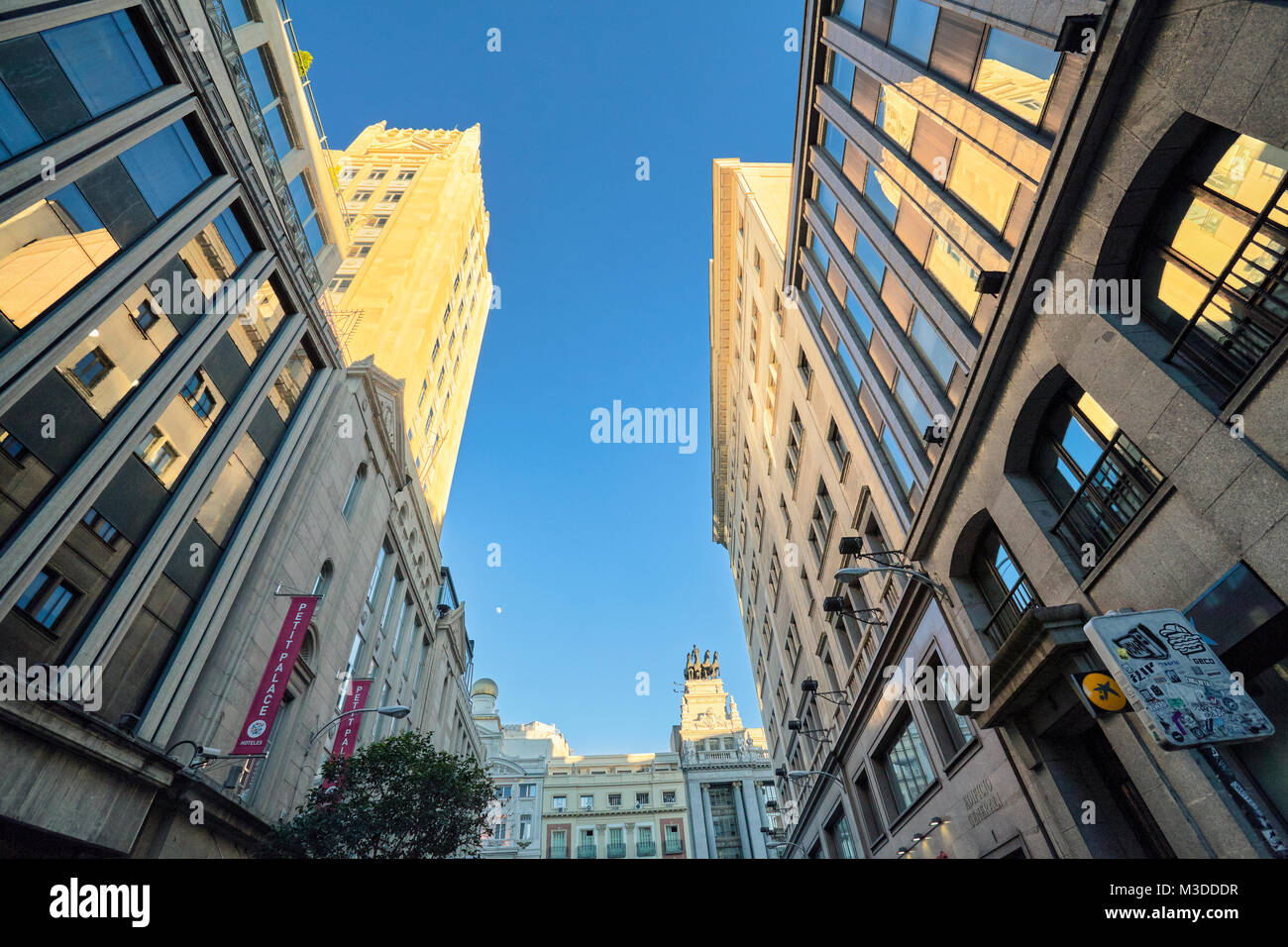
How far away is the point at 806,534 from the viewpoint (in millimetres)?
28594

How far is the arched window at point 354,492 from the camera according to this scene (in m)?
30.0

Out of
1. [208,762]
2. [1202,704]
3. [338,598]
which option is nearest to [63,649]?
[208,762]

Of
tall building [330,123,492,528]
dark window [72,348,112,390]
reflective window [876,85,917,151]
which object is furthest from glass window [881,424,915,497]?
tall building [330,123,492,528]

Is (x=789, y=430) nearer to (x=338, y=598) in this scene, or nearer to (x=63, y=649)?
(x=338, y=598)

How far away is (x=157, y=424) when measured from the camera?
58.5 feet

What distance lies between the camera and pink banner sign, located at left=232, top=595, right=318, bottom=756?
1825 cm

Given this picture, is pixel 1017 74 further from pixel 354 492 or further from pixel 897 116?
pixel 354 492

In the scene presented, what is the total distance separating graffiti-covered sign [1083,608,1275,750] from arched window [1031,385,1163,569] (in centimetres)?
224

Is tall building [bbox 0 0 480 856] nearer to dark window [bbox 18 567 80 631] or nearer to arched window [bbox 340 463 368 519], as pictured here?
dark window [bbox 18 567 80 631]

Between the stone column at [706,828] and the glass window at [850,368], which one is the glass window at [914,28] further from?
the stone column at [706,828]

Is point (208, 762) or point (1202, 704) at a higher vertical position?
point (208, 762)

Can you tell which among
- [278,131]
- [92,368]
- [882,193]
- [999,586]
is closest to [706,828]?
[999,586]

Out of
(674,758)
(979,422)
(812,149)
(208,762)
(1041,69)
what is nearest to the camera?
(1041,69)

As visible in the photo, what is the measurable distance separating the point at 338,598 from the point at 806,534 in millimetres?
21409
